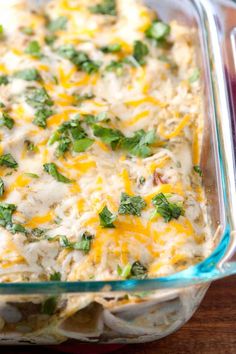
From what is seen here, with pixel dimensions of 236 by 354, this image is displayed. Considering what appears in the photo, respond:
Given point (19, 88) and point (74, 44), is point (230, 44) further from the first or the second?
point (19, 88)

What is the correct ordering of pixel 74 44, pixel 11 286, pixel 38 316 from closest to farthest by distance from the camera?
1. pixel 11 286
2. pixel 38 316
3. pixel 74 44

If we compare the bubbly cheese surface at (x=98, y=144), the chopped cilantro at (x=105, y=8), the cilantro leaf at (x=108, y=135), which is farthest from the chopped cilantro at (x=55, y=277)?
the chopped cilantro at (x=105, y=8)

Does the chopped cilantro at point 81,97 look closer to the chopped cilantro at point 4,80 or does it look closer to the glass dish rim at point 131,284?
the chopped cilantro at point 4,80

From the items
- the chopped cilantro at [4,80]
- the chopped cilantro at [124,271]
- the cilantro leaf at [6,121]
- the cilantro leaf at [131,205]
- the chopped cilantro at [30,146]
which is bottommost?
the chopped cilantro at [4,80]

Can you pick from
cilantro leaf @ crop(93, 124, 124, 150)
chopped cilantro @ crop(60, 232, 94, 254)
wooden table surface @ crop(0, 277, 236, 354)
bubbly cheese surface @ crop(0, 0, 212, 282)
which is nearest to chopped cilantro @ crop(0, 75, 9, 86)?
bubbly cheese surface @ crop(0, 0, 212, 282)

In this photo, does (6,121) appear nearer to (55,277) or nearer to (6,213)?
(6,213)

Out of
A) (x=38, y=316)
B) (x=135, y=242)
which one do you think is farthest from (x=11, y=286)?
(x=135, y=242)

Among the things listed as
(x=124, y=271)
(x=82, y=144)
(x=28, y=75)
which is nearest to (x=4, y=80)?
(x=28, y=75)
